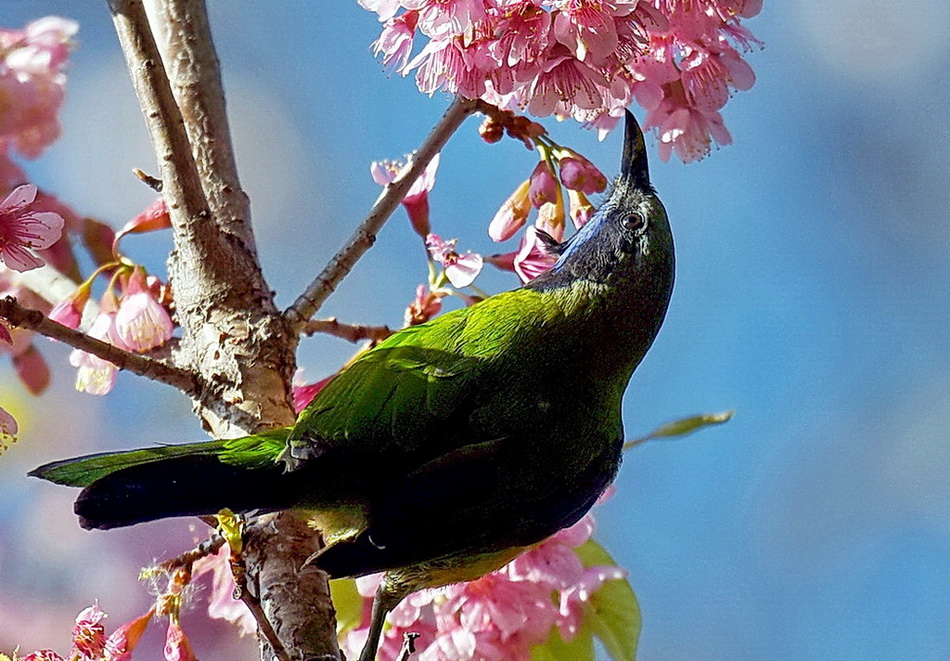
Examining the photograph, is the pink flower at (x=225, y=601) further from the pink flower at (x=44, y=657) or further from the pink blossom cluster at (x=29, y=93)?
the pink blossom cluster at (x=29, y=93)

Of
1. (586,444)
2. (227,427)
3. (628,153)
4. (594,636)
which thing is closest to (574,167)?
(628,153)

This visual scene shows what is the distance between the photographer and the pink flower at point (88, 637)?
828mm

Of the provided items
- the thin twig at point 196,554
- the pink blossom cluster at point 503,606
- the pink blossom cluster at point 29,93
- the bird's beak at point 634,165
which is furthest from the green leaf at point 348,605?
the pink blossom cluster at point 29,93

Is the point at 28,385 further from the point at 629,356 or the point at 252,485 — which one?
the point at 629,356

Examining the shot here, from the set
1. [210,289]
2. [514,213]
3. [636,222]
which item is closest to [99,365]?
[210,289]

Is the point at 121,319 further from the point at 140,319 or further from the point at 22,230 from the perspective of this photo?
the point at 22,230

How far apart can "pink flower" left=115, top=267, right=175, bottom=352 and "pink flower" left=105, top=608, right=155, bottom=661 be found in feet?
0.78

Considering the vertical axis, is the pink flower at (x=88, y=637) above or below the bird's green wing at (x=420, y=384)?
below

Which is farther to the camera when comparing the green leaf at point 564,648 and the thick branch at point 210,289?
the green leaf at point 564,648

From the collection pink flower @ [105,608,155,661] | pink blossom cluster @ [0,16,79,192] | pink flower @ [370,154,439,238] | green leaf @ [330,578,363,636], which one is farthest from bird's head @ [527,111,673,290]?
pink blossom cluster @ [0,16,79,192]

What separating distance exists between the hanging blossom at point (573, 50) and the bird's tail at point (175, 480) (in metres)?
0.31

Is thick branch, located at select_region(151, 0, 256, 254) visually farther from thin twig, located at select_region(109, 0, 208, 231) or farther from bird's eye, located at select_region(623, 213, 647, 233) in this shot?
bird's eye, located at select_region(623, 213, 647, 233)

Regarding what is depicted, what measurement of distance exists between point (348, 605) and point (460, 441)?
0.92ft

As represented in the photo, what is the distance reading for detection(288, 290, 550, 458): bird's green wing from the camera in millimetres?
829
